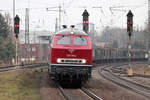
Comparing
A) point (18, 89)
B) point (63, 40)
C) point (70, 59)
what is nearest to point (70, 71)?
point (70, 59)

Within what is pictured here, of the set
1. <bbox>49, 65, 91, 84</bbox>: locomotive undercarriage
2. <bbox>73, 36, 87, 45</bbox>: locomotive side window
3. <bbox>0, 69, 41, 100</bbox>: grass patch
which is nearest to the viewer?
<bbox>0, 69, 41, 100</bbox>: grass patch

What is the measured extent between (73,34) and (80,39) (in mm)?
515

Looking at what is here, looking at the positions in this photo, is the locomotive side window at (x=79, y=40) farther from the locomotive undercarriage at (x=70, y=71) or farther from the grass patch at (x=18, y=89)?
the grass patch at (x=18, y=89)

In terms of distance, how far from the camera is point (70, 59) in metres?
15.8

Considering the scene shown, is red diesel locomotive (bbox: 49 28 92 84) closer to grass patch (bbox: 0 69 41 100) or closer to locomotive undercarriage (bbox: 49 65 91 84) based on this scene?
locomotive undercarriage (bbox: 49 65 91 84)

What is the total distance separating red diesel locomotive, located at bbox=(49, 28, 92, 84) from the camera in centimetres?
1552

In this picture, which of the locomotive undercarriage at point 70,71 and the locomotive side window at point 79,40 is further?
the locomotive side window at point 79,40

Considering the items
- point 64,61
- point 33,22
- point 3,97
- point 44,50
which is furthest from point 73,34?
point 44,50

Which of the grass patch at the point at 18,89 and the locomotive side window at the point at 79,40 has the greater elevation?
the locomotive side window at the point at 79,40

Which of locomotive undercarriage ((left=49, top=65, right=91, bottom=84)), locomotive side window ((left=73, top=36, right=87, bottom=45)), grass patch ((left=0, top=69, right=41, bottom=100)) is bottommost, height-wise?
grass patch ((left=0, top=69, right=41, bottom=100))

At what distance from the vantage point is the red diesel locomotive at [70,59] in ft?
50.9

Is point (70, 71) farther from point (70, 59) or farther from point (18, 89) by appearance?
point (18, 89)

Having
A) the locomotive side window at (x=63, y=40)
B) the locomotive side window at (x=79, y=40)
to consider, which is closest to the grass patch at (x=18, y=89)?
the locomotive side window at (x=63, y=40)

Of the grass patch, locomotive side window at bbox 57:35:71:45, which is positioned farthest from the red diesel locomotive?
the grass patch
